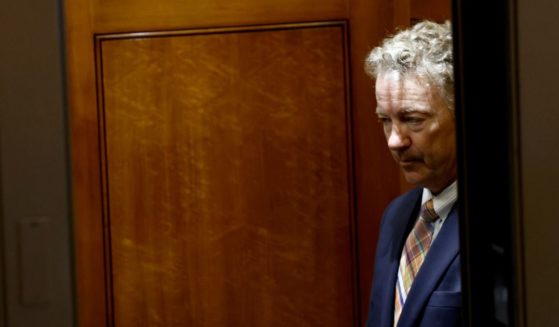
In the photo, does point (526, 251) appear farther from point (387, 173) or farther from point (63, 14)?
point (387, 173)

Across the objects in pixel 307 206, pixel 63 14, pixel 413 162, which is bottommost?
pixel 307 206

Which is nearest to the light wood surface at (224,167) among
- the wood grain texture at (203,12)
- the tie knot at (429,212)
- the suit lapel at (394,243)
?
the wood grain texture at (203,12)

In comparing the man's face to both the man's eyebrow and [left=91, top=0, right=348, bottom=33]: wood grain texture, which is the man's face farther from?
[left=91, top=0, right=348, bottom=33]: wood grain texture

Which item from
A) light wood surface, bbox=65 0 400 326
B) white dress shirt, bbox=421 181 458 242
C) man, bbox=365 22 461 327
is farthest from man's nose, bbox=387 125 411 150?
light wood surface, bbox=65 0 400 326

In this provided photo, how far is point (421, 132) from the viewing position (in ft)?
4.50

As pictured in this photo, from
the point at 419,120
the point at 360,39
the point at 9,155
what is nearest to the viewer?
the point at 9,155

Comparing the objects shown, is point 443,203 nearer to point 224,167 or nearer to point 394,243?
point 394,243

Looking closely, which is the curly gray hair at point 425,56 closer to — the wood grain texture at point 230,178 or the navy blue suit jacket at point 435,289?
the navy blue suit jacket at point 435,289

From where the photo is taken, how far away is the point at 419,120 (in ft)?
4.50

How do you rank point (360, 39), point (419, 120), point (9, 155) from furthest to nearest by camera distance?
point (360, 39), point (419, 120), point (9, 155)

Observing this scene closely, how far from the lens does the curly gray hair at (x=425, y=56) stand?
53.2 inches

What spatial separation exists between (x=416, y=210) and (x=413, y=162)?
0.13 m

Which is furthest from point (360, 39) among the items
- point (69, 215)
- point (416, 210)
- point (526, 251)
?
point (69, 215)

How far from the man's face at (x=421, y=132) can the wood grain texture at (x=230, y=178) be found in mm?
496
